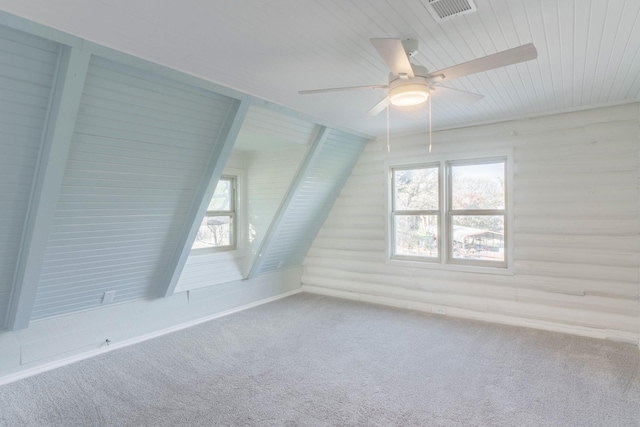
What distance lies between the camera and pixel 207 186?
315 centimetres

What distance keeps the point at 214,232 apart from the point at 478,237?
3269 mm

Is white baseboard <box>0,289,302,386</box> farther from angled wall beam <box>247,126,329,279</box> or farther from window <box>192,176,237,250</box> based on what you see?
window <box>192,176,237,250</box>

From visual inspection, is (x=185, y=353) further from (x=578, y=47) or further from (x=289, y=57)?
(x=578, y=47)

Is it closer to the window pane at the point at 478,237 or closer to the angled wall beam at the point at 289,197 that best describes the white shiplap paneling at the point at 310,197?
the angled wall beam at the point at 289,197

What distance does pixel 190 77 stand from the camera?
250 cm

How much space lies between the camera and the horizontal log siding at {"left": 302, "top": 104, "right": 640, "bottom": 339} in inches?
132

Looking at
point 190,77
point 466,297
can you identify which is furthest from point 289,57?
point 466,297

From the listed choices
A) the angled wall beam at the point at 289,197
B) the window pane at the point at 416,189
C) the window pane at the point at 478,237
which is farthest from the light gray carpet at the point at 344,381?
the window pane at the point at 416,189

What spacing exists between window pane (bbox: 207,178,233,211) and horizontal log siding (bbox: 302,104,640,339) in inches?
87.5

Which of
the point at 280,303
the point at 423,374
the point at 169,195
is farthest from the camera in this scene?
the point at 280,303

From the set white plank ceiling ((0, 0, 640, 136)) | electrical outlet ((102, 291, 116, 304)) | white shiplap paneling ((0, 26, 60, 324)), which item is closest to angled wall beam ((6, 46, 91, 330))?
white shiplap paneling ((0, 26, 60, 324))

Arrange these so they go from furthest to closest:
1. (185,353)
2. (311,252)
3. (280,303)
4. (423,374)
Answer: (311,252) < (280,303) < (185,353) < (423,374)

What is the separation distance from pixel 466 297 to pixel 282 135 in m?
2.81

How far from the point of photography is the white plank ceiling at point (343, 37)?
5.76 ft
